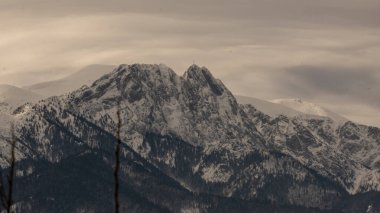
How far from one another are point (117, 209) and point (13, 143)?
4123 mm

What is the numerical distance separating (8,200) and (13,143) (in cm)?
191

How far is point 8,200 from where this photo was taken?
41875mm

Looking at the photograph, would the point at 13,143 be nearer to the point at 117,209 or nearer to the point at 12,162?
the point at 12,162

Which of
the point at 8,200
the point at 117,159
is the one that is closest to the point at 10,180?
the point at 8,200

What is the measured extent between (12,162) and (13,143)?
117cm

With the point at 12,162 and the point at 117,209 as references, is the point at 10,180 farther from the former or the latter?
the point at 117,209

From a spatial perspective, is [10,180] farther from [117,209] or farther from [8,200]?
[117,209]

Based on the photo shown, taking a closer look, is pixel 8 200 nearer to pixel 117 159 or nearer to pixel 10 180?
pixel 10 180

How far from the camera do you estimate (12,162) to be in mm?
41688

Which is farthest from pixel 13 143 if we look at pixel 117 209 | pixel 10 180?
pixel 117 209

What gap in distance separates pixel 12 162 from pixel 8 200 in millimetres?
1190

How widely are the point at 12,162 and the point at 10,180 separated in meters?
1.13

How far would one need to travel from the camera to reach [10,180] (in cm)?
4262

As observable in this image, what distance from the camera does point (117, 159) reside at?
41719mm
